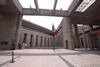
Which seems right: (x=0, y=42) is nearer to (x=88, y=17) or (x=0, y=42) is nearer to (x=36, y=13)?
(x=36, y=13)

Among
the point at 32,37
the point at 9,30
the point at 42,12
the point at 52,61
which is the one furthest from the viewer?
the point at 32,37

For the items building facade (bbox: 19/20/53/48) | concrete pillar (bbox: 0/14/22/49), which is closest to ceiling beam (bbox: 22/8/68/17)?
concrete pillar (bbox: 0/14/22/49)

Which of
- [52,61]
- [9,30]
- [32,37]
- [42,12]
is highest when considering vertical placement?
[42,12]

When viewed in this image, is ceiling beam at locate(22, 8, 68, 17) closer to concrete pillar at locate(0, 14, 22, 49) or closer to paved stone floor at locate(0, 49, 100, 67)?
concrete pillar at locate(0, 14, 22, 49)

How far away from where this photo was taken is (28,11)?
63.4 ft

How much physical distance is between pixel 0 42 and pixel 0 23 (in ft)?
13.3

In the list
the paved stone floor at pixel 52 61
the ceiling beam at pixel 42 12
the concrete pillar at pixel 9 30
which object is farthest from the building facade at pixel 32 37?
the paved stone floor at pixel 52 61

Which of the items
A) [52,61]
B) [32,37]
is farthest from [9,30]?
[32,37]

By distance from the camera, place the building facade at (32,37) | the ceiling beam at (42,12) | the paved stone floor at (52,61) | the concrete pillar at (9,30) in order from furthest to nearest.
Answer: the building facade at (32,37)
the ceiling beam at (42,12)
the concrete pillar at (9,30)
the paved stone floor at (52,61)

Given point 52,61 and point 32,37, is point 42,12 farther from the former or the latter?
point 32,37

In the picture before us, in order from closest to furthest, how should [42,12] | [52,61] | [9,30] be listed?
[52,61] < [9,30] < [42,12]

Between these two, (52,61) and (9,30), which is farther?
(9,30)

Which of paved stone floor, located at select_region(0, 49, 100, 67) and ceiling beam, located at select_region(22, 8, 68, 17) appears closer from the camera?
paved stone floor, located at select_region(0, 49, 100, 67)

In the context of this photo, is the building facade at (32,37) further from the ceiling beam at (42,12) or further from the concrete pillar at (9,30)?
the ceiling beam at (42,12)
